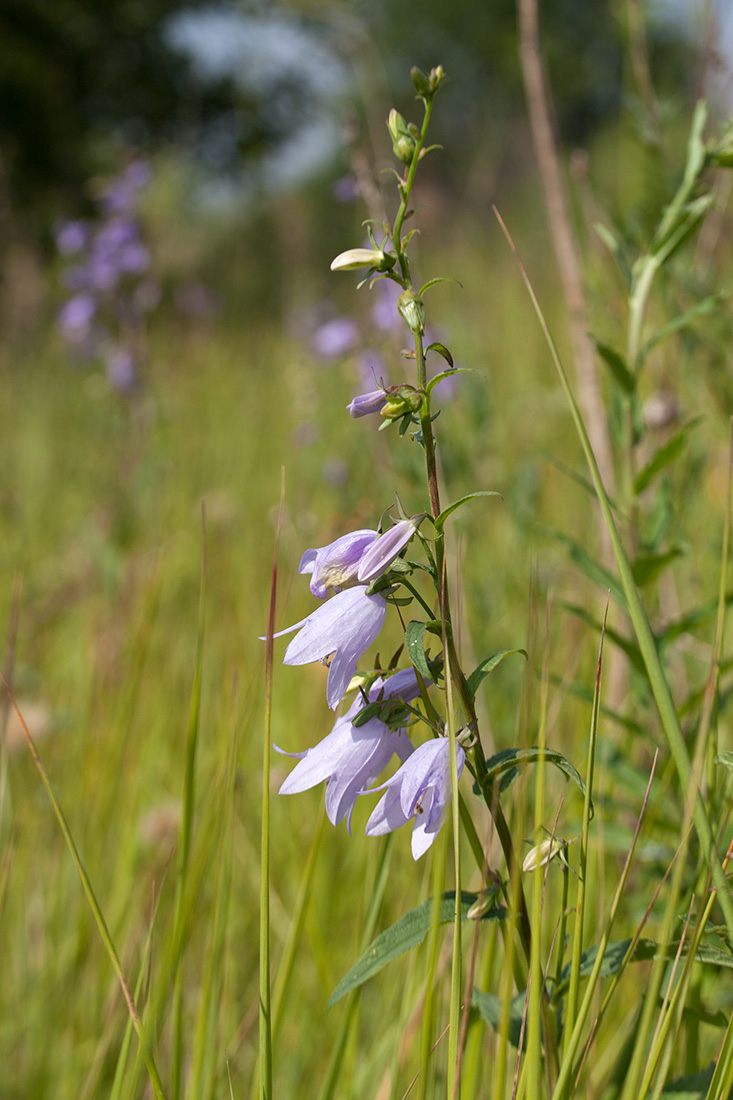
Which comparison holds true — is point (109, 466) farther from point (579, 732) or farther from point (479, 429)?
point (579, 732)

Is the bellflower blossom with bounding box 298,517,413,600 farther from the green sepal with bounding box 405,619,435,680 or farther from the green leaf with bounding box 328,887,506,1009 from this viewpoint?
the green leaf with bounding box 328,887,506,1009

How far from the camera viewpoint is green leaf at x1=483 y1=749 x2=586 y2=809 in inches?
23.2

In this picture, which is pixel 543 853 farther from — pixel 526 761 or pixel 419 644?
pixel 419 644

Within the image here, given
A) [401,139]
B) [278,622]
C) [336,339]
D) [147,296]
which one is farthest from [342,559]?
[147,296]

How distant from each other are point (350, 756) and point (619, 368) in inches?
28.3

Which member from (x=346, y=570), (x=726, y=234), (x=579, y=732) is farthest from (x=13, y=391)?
(x=346, y=570)

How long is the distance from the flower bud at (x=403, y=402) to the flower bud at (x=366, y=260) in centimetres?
10

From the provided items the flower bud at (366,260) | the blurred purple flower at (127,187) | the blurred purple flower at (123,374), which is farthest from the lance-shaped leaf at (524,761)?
the blurred purple flower at (127,187)

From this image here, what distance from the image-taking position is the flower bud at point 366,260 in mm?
645

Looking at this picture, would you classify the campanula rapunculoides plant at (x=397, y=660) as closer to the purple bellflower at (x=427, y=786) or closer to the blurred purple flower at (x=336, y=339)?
the purple bellflower at (x=427, y=786)

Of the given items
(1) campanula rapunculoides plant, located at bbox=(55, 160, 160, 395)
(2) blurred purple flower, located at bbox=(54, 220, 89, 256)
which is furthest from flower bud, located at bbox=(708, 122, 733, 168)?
(2) blurred purple flower, located at bbox=(54, 220, 89, 256)

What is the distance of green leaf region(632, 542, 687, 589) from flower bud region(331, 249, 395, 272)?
662mm

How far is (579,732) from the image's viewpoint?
5.61ft

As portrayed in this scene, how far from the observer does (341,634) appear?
0.65 metres
